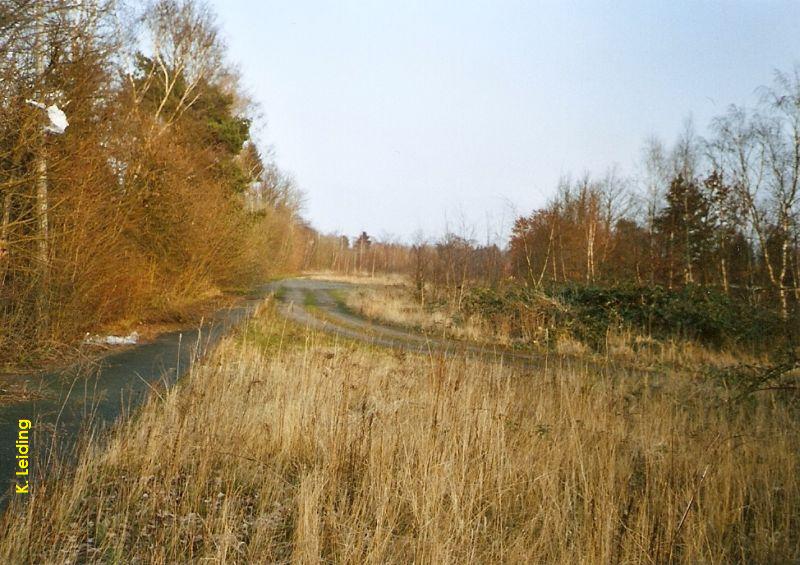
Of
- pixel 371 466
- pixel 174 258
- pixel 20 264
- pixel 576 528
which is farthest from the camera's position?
pixel 174 258

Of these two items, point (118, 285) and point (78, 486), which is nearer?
point (78, 486)

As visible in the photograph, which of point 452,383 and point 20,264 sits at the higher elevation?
point 20,264

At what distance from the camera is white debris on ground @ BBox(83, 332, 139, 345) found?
31.6 feet

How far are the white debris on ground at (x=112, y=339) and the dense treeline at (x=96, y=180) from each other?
0.27 metres

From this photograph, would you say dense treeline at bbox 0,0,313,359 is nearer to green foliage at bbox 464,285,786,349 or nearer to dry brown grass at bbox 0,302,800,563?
dry brown grass at bbox 0,302,800,563

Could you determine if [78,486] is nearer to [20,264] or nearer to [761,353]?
[20,264]

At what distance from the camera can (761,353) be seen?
Answer: 1267 centimetres

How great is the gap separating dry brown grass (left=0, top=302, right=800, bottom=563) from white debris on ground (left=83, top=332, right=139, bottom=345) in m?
5.52

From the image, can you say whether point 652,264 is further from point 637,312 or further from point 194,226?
point 194,226

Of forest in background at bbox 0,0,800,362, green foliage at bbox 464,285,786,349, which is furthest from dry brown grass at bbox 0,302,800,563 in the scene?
green foliage at bbox 464,285,786,349

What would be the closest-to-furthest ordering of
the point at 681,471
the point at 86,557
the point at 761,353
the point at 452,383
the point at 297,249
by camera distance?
the point at 86,557 → the point at 681,471 → the point at 452,383 → the point at 761,353 → the point at 297,249

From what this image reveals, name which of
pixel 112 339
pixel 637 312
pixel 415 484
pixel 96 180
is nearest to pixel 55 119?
pixel 96 180

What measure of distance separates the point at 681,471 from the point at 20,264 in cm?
905

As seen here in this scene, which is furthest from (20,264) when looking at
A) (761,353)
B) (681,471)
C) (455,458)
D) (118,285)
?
(761,353)
